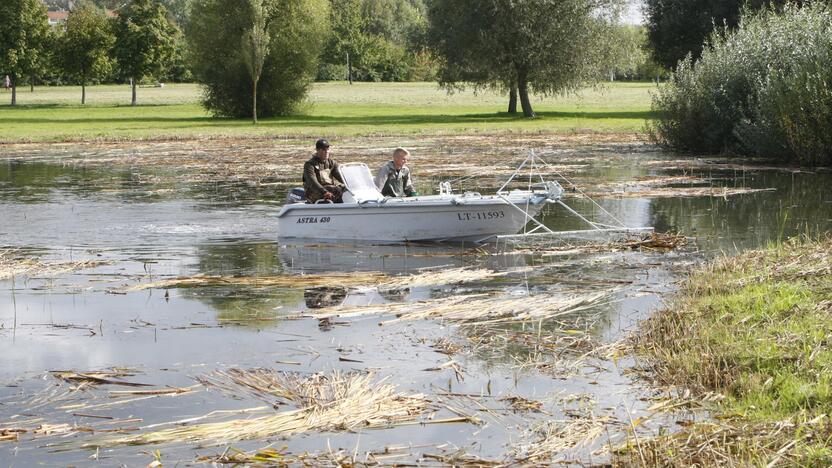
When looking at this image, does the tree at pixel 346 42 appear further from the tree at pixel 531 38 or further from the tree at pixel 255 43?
the tree at pixel 531 38

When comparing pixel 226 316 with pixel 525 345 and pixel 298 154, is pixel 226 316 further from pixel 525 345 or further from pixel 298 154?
pixel 298 154

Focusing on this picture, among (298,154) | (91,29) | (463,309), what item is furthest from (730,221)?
(91,29)

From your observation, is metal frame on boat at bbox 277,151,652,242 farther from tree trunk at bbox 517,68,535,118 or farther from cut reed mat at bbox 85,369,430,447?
tree trunk at bbox 517,68,535,118

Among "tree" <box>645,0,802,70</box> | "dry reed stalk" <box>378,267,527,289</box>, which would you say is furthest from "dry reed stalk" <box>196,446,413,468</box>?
"tree" <box>645,0,802,70</box>

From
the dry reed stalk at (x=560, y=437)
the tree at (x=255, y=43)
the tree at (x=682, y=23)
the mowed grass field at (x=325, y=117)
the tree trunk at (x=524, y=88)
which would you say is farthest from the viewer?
the tree trunk at (x=524, y=88)

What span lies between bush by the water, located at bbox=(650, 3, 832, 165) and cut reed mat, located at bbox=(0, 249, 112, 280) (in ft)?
65.6

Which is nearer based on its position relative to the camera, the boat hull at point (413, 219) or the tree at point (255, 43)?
the boat hull at point (413, 219)

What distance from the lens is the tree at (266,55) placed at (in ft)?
191

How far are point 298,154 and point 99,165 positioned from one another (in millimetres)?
6611

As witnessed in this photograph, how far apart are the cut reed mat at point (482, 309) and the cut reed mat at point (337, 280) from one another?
140cm

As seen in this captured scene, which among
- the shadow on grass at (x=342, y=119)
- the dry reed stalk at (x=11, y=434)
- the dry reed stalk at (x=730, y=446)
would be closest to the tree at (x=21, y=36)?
the shadow on grass at (x=342, y=119)

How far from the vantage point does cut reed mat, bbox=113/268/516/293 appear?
46.4 feet

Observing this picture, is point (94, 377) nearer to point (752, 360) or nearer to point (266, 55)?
point (752, 360)

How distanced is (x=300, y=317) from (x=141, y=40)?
67.2 meters
